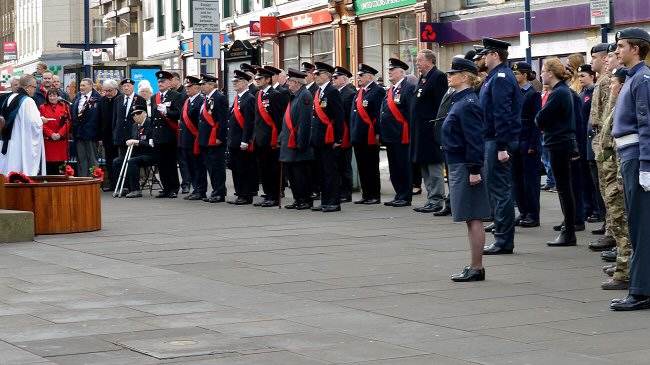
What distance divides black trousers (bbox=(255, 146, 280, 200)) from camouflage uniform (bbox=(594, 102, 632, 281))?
9.09 meters

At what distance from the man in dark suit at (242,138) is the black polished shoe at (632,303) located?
11.1 metres

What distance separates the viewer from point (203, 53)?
23141 mm

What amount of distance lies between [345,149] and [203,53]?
419cm

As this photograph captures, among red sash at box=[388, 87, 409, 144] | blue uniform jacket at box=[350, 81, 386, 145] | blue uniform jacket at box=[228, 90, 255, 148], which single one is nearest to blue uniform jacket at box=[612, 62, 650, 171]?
red sash at box=[388, 87, 409, 144]

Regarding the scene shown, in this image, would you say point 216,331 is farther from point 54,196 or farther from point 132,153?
point 132,153

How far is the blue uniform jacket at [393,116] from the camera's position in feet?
61.4

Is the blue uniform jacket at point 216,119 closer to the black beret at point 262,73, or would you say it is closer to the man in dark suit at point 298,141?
the black beret at point 262,73

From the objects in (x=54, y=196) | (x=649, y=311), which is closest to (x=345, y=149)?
(x=54, y=196)

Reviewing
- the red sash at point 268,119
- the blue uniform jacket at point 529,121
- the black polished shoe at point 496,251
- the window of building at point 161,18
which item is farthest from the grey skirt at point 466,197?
the window of building at point 161,18

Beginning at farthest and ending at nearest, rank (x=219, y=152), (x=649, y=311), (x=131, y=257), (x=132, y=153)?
1. (x=132, y=153)
2. (x=219, y=152)
3. (x=131, y=257)
4. (x=649, y=311)

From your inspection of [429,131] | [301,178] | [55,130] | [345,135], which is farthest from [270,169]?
[55,130]

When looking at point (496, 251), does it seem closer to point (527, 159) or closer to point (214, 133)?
point (527, 159)

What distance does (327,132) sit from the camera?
60.6ft

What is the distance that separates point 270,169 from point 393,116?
2375mm
